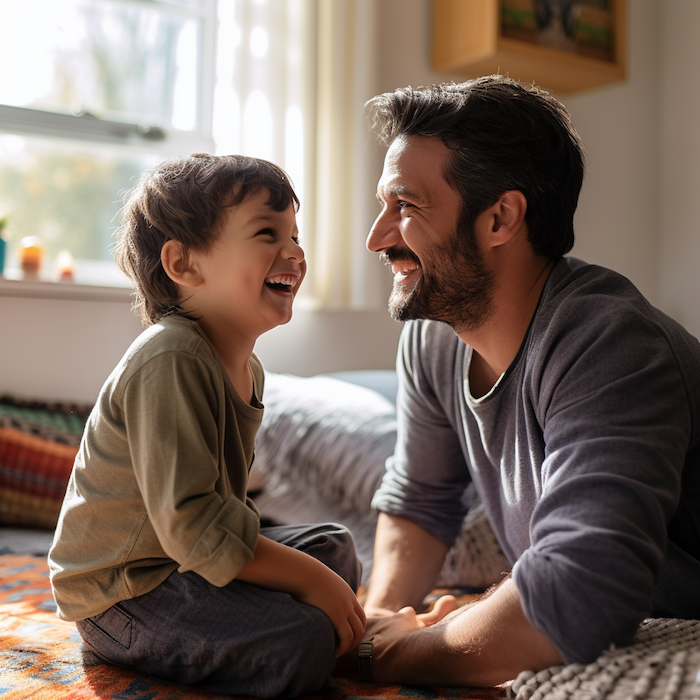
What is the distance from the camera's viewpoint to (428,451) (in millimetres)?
1440

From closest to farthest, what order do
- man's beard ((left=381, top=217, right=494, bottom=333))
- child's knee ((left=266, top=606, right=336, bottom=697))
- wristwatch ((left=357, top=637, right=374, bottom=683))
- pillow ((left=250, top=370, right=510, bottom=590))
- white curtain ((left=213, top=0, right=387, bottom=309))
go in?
child's knee ((left=266, top=606, right=336, bottom=697)), wristwatch ((left=357, top=637, right=374, bottom=683)), man's beard ((left=381, top=217, right=494, bottom=333)), pillow ((left=250, top=370, right=510, bottom=590)), white curtain ((left=213, top=0, right=387, bottom=309))

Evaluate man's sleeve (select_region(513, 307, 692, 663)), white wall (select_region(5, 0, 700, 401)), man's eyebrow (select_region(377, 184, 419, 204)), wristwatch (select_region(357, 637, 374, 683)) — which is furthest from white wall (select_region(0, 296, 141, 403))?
man's sleeve (select_region(513, 307, 692, 663))

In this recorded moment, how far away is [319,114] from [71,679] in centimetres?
189

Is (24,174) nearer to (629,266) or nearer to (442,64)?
(442,64)

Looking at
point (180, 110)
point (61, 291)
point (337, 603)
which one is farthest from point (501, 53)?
point (337, 603)

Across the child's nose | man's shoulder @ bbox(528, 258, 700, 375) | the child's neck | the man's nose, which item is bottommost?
the child's neck

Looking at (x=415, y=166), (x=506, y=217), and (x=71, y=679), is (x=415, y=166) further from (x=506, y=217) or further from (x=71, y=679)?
(x=71, y=679)

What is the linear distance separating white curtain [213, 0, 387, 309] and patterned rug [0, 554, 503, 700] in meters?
1.45

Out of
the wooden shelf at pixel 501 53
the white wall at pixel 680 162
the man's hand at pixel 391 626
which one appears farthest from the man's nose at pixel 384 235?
the white wall at pixel 680 162

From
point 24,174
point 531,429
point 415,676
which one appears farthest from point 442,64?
point 415,676

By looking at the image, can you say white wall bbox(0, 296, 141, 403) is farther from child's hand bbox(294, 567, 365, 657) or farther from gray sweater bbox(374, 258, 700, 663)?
child's hand bbox(294, 567, 365, 657)

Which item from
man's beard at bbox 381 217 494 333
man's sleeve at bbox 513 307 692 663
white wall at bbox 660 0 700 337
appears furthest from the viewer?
white wall at bbox 660 0 700 337

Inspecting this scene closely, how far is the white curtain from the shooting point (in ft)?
7.80

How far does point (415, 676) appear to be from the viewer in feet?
3.36
